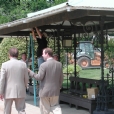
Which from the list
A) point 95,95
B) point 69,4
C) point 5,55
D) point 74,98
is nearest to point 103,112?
point 95,95

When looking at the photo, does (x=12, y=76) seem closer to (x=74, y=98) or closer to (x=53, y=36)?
(x=74, y=98)

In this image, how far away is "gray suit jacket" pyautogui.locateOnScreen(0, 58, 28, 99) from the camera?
7660 mm

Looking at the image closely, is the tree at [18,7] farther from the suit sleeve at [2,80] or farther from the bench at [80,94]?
the suit sleeve at [2,80]

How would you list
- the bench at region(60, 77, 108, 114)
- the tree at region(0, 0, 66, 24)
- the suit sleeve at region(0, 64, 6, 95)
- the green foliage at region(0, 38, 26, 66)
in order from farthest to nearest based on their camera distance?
the tree at region(0, 0, 66, 24) < the green foliage at region(0, 38, 26, 66) < the bench at region(60, 77, 108, 114) < the suit sleeve at region(0, 64, 6, 95)

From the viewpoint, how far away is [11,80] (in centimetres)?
768

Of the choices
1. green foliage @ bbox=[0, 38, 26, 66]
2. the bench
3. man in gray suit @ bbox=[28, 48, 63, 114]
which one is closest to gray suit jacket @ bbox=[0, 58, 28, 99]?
man in gray suit @ bbox=[28, 48, 63, 114]

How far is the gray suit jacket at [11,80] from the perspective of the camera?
766 cm

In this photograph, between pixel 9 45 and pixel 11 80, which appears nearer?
pixel 11 80

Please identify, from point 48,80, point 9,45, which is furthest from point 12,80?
point 9,45

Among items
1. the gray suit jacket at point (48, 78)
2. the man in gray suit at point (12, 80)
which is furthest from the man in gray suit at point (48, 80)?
the man in gray suit at point (12, 80)

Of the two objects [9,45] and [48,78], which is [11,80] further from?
[9,45]

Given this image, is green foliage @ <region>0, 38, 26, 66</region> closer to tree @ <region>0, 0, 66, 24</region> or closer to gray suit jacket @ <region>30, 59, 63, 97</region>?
tree @ <region>0, 0, 66, 24</region>

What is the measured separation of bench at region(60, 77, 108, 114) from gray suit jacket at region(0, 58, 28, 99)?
2392 mm

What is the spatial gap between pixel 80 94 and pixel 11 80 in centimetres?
354
